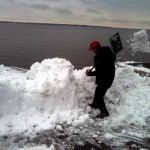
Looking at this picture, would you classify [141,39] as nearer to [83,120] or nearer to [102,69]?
[102,69]

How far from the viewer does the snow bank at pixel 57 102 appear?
6.71m

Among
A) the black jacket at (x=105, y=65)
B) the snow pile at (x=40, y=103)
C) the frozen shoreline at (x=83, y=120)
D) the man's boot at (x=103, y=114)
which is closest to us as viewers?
the frozen shoreline at (x=83, y=120)

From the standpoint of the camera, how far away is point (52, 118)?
6.87 meters

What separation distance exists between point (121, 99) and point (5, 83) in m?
3.71

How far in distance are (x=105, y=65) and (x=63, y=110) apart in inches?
69.2

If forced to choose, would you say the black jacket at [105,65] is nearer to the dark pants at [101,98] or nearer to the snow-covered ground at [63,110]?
the dark pants at [101,98]

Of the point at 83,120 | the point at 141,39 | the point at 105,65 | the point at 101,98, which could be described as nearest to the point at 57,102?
the point at 83,120

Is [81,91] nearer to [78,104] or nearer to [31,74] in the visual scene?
[78,104]

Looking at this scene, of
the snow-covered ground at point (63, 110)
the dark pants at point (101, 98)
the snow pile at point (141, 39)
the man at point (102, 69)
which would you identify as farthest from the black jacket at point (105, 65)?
the snow pile at point (141, 39)

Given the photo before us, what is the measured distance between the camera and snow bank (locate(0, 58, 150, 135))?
6.71 metres

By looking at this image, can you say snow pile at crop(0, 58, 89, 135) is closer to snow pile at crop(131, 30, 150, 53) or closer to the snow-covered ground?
the snow-covered ground

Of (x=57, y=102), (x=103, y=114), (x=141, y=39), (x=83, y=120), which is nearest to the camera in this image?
(x=83, y=120)

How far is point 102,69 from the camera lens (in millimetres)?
7168

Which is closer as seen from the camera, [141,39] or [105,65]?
[105,65]
